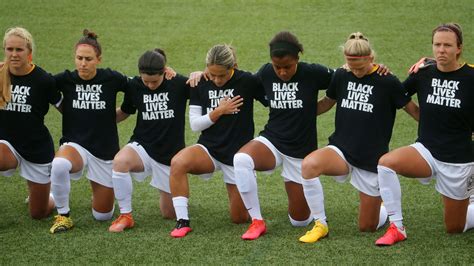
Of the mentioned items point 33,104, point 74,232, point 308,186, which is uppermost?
point 33,104

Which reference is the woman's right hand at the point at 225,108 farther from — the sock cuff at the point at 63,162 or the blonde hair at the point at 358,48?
the sock cuff at the point at 63,162

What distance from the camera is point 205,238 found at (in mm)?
6734

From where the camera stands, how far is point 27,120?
737 centimetres

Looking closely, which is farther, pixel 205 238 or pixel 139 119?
pixel 139 119

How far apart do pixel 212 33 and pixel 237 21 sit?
63 centimetres

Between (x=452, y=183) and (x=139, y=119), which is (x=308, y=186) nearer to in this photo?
(x=452, y=183)

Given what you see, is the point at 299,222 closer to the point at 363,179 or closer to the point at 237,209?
the point at 237,209

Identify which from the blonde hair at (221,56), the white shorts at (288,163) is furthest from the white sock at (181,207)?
the blonde hair at (221,56)

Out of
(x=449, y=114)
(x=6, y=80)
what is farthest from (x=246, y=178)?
(x=6, y=80)

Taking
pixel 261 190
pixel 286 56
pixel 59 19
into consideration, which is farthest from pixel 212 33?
pixel 286 56

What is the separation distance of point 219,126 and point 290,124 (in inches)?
23.9

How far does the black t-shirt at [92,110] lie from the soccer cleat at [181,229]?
99 centimetres

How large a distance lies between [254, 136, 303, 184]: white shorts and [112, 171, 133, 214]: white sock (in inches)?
45.2

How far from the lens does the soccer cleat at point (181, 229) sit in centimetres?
676
